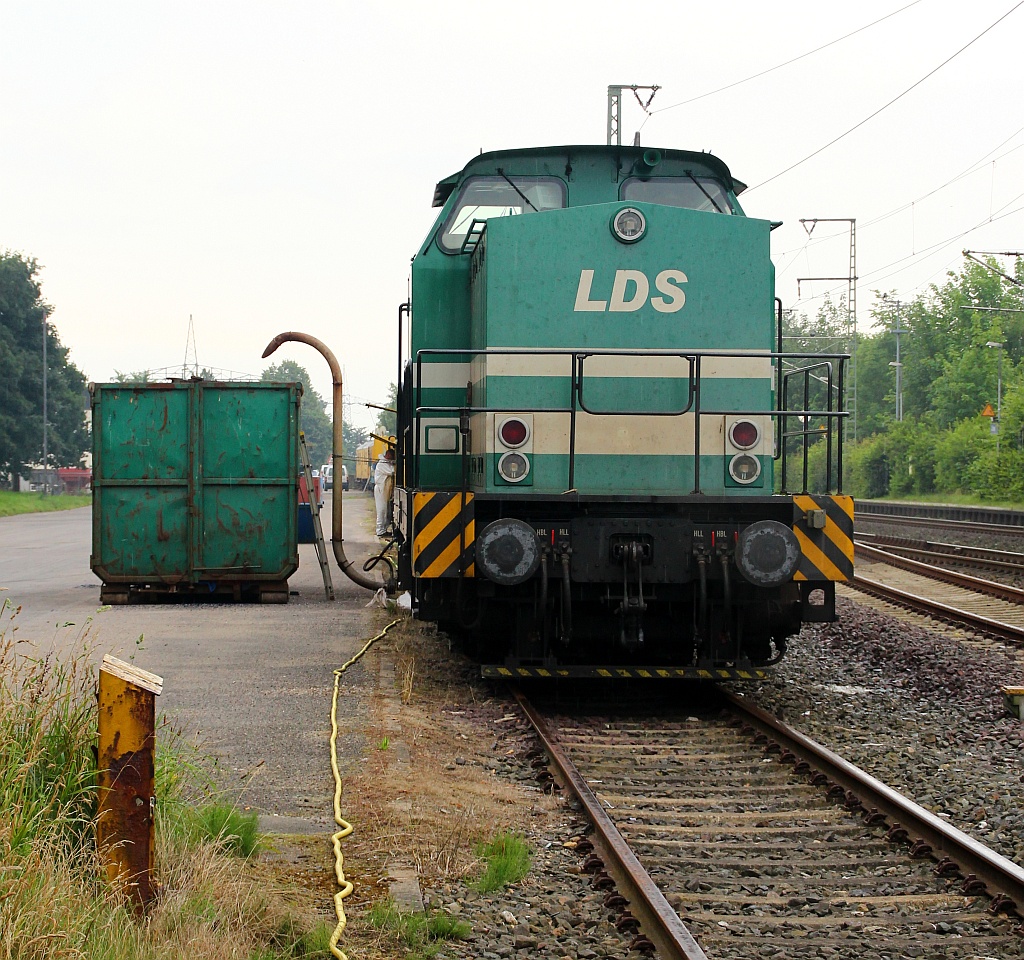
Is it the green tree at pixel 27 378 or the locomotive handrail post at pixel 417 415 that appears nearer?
the locomotive handrail post at pixel 417 415

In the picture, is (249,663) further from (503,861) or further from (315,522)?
(315,522)

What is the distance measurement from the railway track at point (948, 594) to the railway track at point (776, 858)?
5.42 meters

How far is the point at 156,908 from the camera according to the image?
3.68 meters

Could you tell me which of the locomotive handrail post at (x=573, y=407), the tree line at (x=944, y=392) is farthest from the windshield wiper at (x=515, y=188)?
the tree line at (x=944, y=392)

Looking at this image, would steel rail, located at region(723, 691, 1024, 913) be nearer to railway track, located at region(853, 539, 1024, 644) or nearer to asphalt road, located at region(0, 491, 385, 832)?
asphalt road, located at region(0, 491, 385, 832)

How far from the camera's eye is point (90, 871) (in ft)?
12.2

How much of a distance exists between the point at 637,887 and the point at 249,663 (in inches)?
213

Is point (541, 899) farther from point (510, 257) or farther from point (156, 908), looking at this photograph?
point (510, 257)

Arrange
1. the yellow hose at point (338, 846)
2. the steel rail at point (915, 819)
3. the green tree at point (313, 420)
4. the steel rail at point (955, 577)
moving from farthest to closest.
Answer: the green tree at point (313, 420) → the steel rail at point (955, 577) → the steel rail at point (915, 819) → the yellow hose at point (338, 846)

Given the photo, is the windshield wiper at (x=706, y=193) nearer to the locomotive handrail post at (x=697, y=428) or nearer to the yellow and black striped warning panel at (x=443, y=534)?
the locomotive handrail post at (x=697, y=428)

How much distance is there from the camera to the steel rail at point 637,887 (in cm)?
362

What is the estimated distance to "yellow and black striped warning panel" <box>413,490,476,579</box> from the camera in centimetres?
717

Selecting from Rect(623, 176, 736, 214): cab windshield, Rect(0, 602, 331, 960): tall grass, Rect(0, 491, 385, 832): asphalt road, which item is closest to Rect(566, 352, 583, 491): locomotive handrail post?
Rect(623, 176, 736, 214): cab windshield

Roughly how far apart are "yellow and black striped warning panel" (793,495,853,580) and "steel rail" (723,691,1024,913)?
1.02 meters
